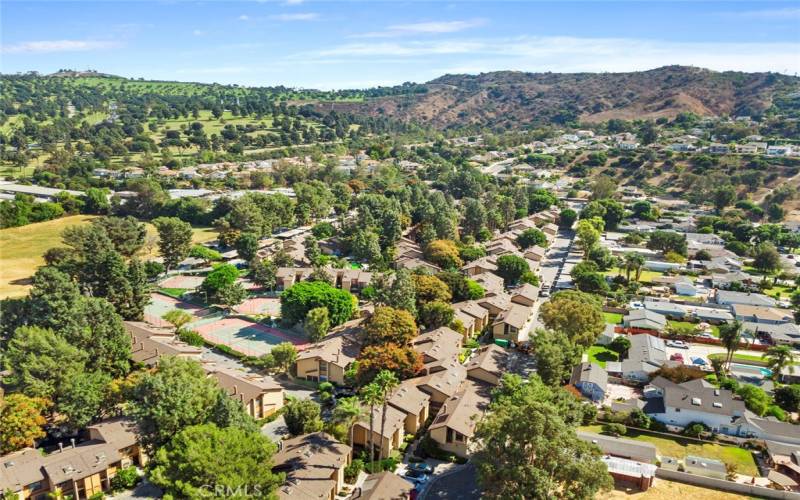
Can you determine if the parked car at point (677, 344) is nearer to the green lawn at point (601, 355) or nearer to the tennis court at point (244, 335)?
the green lawn at point (601, 355)

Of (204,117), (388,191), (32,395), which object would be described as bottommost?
(32,395)

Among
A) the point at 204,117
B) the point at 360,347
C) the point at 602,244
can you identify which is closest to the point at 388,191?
the point at 602,244

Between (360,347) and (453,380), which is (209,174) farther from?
(453,380)

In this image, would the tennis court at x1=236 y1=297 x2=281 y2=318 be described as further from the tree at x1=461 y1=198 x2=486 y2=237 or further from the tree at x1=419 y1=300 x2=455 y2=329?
the tree at x1=461 y1=198 x2=486 y2=237

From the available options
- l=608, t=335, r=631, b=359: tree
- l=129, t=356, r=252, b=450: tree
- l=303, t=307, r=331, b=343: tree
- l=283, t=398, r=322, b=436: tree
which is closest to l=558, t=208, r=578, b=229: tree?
l=608, t=335, r=631, b=359: tree

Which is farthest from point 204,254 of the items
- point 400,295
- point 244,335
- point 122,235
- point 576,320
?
point 576,320
